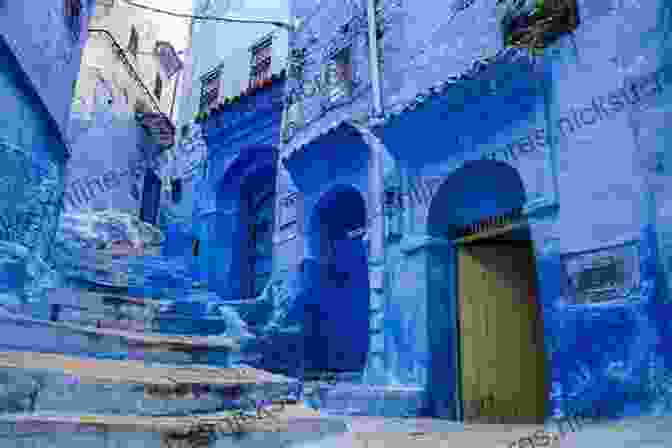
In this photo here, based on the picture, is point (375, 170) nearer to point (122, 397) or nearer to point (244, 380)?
point (244, 380)

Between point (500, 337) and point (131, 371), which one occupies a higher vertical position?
point (500, 337)

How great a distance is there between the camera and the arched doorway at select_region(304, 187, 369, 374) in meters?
8.31

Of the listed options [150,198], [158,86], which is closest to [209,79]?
[150,198]

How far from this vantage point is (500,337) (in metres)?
5.80

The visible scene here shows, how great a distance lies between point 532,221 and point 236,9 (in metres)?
10.6

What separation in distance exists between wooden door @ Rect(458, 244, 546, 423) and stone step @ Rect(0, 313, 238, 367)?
2.86 meters

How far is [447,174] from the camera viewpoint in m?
6.10

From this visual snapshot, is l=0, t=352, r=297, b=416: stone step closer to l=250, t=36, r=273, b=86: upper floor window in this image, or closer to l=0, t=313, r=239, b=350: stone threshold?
l=0, t=313, r=239, b=350: stone threshold

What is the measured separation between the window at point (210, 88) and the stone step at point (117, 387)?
10.5 m

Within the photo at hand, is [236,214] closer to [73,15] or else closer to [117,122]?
[73,15]

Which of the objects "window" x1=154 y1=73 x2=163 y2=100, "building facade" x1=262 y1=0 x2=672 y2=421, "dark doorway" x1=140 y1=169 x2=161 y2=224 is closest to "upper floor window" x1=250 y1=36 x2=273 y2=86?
"building facade" x1=262 y1=0 x2=672 y2=421

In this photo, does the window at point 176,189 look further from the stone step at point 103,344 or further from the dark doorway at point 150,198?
the stone step at point 103,344

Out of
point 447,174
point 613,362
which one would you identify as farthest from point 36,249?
point 613,362

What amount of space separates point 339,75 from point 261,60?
13.2ft
